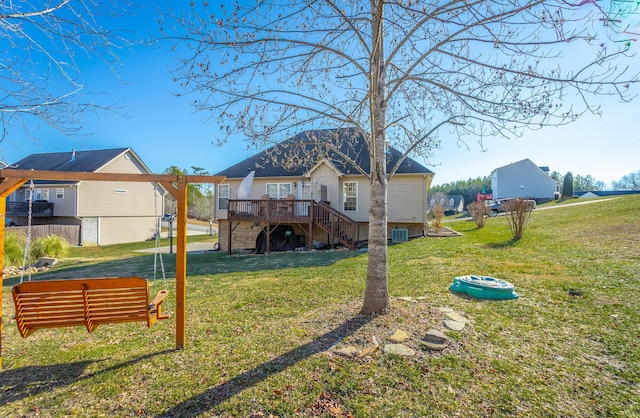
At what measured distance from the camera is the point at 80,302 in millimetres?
3566

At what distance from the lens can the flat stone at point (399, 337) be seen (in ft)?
12.2

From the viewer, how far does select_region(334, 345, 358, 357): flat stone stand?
3455 millimetres

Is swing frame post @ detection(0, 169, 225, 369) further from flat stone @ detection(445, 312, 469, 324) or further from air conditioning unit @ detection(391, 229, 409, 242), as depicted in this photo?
air conditioning unit @ detection(391, 229, 409, 242)

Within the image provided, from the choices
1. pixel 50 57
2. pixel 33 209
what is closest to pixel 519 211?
pixel 50 57

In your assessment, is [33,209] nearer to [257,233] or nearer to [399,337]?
[257,233]

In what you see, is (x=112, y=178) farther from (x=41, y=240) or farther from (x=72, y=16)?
(x=41, y=240)

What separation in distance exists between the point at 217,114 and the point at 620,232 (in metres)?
13.9

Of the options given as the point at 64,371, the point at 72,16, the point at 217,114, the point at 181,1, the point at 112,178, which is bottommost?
the point at 64,371

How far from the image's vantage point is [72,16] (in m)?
3.55

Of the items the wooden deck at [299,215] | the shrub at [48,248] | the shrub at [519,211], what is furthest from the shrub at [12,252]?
the shrub at [519,211]

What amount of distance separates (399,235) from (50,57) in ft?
46.2

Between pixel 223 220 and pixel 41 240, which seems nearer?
pixel 41 240

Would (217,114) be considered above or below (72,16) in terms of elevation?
below

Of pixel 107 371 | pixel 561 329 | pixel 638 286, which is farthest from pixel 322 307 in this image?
pixel 638 286
